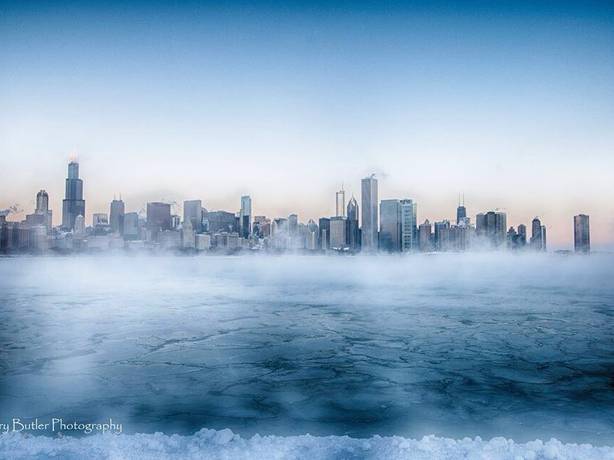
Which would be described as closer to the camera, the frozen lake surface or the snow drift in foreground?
the snow drift in foreground

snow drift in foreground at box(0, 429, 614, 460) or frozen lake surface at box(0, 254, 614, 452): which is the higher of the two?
snow drift in foreground at box(0, 429, 614, 460)

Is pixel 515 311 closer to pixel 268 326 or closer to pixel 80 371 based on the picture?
pixel 268 326

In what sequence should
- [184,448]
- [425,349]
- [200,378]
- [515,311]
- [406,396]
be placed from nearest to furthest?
1. [184,448]
2. [406,396]
3. [200,378]
4. [425,349]
5. [515,311]

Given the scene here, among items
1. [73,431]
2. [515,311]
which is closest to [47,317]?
[73,431]

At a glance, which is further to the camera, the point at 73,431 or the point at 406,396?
the point at 406,396

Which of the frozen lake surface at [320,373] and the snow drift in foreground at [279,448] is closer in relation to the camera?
the snow drift in foreground at [279,448]

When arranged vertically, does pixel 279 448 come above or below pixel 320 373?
above

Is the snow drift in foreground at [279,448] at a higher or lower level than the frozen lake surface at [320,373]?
higher

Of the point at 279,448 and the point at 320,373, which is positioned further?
the point at 320,373
